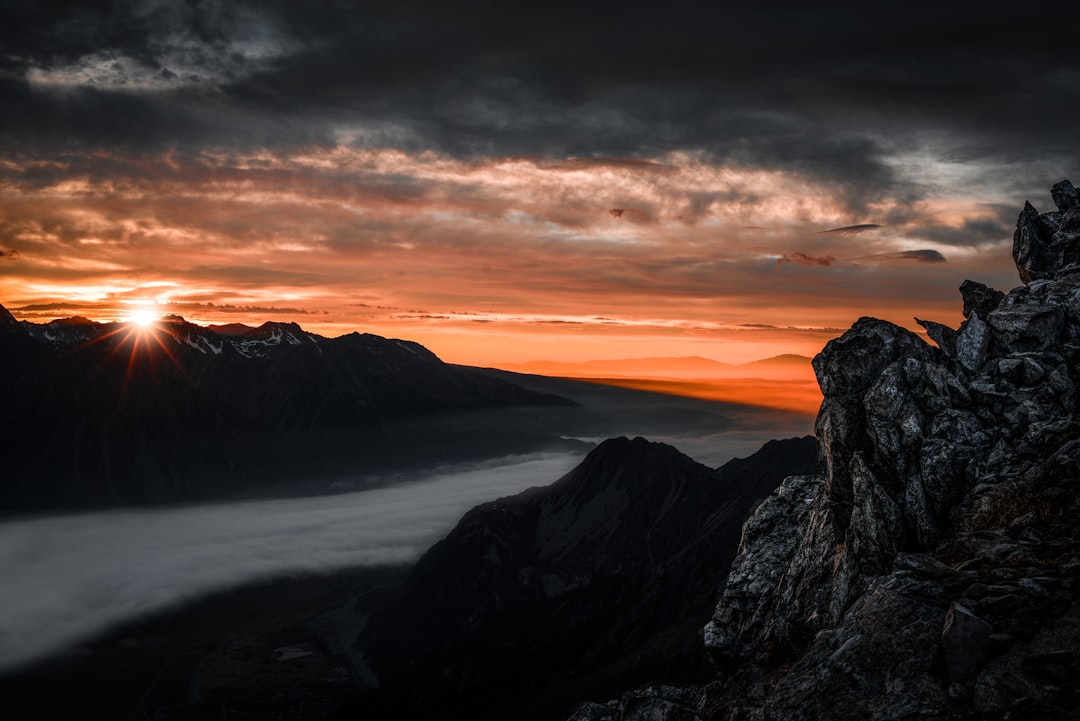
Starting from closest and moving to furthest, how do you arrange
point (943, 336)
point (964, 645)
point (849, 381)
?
point (964, 645) → point (849, 381) → point (943, 336)

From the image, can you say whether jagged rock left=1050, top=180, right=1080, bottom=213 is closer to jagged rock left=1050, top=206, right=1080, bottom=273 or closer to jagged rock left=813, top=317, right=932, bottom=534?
jagged rock left=1050, top=206, right=1080, bottom=273

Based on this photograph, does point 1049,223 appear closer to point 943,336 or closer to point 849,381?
point 943,336

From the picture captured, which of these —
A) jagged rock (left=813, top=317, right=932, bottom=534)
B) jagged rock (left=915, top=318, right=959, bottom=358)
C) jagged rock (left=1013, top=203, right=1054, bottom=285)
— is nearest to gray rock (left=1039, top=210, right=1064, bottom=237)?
jagged rock (left=1013, top=203, right=1054, bottom=285)

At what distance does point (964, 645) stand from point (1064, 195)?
53044 millimetres

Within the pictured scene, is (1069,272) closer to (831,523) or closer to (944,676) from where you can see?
(831,523)

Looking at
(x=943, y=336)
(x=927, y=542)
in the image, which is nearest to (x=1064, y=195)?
(x=943, y=336)

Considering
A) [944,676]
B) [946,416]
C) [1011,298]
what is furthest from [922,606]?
[1011,298]

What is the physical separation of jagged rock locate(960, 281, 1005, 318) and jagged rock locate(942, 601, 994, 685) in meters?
33.4

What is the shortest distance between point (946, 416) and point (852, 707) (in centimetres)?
2068

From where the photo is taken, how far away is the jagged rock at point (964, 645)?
2400 cm

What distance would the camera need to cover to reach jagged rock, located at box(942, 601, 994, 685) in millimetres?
24000

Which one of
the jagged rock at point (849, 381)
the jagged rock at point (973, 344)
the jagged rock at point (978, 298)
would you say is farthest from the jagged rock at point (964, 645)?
the jagged rock at point (978, 298)

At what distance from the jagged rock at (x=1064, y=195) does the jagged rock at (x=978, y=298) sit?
1202cm

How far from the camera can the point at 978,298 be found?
54312 mm
